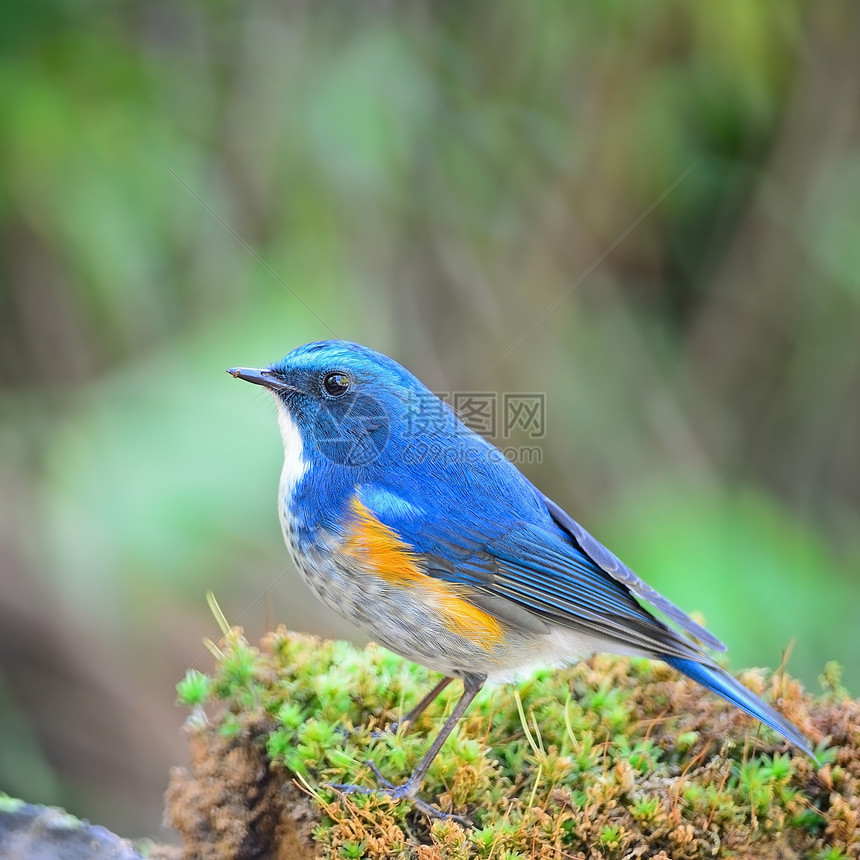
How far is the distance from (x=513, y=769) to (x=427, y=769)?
0.28m

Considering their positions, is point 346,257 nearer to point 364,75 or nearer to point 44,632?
point 364,75

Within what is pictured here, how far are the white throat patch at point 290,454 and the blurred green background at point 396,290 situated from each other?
1.02 metres

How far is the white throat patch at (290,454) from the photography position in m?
3.45

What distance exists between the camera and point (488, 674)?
10.6 ft

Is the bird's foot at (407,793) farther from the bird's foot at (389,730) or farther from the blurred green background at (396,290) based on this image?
the blurred green background at (396,290)

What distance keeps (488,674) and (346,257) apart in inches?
123

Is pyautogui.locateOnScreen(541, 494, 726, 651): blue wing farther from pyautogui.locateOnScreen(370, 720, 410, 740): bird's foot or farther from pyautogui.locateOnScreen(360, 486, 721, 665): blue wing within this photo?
pyautogui.locateOnScreen(370, 720, 410, 740): bird's foot

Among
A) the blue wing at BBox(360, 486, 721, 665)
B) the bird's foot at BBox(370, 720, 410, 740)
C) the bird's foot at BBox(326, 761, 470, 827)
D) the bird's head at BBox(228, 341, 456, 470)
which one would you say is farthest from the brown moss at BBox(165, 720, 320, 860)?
the bird's head at BBox(228, 341, 456, 470)

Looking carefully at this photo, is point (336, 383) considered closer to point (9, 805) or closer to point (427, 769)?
point (427, 769)

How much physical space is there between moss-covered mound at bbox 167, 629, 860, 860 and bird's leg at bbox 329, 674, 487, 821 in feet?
0.12

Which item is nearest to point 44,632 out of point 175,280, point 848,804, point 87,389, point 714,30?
point 87,389

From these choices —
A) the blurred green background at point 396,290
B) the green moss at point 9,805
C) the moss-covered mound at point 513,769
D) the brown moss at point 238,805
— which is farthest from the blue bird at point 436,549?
the blurred green background at point 396,290

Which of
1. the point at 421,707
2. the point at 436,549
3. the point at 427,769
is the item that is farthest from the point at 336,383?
the point at 427,769

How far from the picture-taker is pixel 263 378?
3.50 metres
